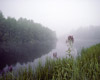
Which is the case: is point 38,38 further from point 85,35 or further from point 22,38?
point 85,35

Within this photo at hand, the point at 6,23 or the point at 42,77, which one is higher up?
the point at 6,23

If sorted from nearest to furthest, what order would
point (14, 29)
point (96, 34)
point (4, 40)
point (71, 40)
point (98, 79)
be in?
point (98, 79)
point (71, 40)
point (4, 40)
point (14, 29)
point (96, 34)

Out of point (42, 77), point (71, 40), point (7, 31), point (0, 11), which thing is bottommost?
point (42, 77)

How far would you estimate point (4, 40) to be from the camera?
4019cm

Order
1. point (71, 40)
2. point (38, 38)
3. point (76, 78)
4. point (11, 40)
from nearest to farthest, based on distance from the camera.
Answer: point (76, 78) < point (71, 40) < point (11, 40) < point (38, 38)

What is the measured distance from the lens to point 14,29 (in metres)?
48.8

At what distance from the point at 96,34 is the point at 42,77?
15092 centimetres

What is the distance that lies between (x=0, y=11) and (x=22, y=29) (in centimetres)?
1655

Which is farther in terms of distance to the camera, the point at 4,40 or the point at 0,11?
the point at 0,11

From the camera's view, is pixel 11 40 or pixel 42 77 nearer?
pixel 42 77

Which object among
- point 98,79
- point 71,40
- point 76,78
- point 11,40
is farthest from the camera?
point 11,40

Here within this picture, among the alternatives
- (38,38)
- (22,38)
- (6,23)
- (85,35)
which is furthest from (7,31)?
(85,35)

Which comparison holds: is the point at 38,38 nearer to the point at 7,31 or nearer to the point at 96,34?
the point at 7,31

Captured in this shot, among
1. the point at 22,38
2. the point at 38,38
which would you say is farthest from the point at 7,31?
the point at 38,38
